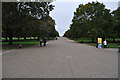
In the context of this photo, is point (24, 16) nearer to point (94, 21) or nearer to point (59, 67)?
point (59, 67)

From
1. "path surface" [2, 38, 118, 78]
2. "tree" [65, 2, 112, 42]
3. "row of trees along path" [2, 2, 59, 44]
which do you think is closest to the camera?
"path surface" [2, 38, 118, 78]

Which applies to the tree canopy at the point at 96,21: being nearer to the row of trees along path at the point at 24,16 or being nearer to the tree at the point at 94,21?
the tree at the point at 94,21

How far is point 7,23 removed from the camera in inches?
984

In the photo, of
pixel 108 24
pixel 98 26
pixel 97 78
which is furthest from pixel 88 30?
pixel 97 78

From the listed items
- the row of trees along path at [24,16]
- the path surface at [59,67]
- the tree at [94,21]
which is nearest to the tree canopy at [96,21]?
the tree at [94,21]

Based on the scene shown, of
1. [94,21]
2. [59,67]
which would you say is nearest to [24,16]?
[59,67]

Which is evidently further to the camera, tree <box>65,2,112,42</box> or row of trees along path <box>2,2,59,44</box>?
tree <box>65,2,112,42</box>

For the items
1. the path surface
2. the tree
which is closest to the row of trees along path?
the path surface

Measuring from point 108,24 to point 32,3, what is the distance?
1011 inches

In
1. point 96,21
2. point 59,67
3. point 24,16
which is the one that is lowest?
point 59,67

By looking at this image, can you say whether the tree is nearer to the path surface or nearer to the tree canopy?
the tree canopy

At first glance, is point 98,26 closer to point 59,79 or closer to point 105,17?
point 105,17

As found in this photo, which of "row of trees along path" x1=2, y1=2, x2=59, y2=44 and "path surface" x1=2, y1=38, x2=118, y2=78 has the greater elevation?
"row of trees along path" x1=2, y1=2, x2=59, y2=44

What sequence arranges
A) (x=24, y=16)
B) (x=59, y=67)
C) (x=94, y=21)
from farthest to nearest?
(x=94, y=21) → (x=24, y=16) → (x=59, y=67)
